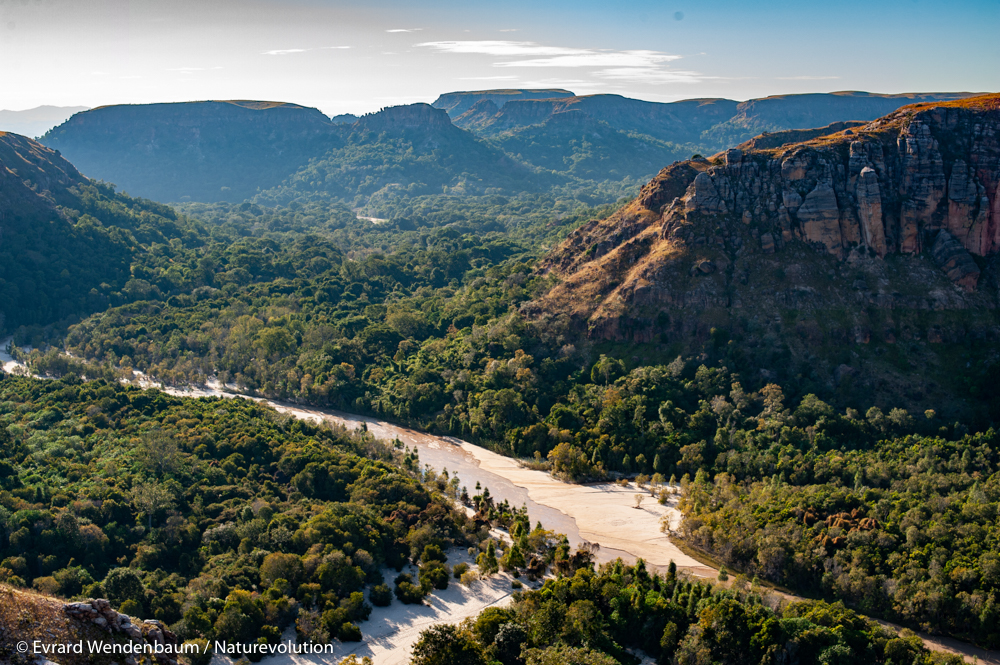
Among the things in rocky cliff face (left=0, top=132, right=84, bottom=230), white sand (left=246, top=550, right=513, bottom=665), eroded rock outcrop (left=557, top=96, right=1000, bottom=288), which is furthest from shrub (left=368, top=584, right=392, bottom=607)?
rocky cliff face (left=0, top=132, right=84, bottom=230)

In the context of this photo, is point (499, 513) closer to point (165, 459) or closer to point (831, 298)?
point (165, 459)

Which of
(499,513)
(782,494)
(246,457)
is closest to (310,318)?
(246,457)

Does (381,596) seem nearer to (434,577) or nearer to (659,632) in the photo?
(434,577)

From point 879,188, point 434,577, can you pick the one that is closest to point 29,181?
point 434,577

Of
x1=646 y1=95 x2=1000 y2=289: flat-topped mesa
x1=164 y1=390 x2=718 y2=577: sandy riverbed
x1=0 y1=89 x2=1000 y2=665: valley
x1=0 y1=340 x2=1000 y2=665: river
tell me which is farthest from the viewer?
x1=646 y1=95 x2=1000 y2=289: flat-topped mesa

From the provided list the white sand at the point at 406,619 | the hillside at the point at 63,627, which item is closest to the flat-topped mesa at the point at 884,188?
the white sand at the point at 406,619

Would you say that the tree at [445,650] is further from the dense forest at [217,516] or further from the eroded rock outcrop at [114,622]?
the eroded rock outcrop at [114,622]

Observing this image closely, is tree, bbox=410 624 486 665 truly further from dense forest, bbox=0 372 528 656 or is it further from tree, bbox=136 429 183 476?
tree, bbox=136 429 183 476
